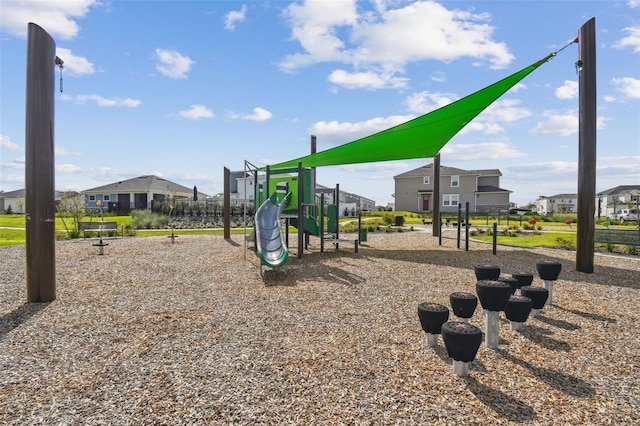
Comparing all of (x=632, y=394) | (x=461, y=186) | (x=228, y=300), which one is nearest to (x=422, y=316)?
(x=632, y=394)

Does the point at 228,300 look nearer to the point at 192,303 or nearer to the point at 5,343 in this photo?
the point at 192,303

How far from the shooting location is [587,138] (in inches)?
271

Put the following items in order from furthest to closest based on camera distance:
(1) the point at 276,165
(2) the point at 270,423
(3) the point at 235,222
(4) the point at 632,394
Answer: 1. (3) the point at 235,222
2. (1) the point at 276,165
3. (4) the point at 632,394
4. (2) the point at 270,423

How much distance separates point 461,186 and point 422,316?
32.8 metres

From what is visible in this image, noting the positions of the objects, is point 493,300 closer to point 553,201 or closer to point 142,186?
point 142,186

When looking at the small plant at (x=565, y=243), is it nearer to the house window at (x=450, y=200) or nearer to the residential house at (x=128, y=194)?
the house window at (x=450, y=200)

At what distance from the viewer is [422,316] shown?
Result: 11.1 feet

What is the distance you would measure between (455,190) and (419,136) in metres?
26.3

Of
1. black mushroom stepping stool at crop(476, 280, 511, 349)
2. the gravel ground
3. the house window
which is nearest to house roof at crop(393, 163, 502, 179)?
the house window

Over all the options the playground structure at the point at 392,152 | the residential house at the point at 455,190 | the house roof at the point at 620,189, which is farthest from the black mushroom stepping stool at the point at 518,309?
the house roof at the point at 620,189

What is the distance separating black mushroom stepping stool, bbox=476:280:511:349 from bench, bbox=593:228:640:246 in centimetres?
753

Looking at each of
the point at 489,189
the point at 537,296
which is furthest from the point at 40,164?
the point at 489,189

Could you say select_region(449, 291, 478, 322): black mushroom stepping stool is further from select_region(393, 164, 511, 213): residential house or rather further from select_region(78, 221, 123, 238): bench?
select_region(393, 164, 511, 213): residential house

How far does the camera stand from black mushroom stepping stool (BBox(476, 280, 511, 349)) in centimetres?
319
